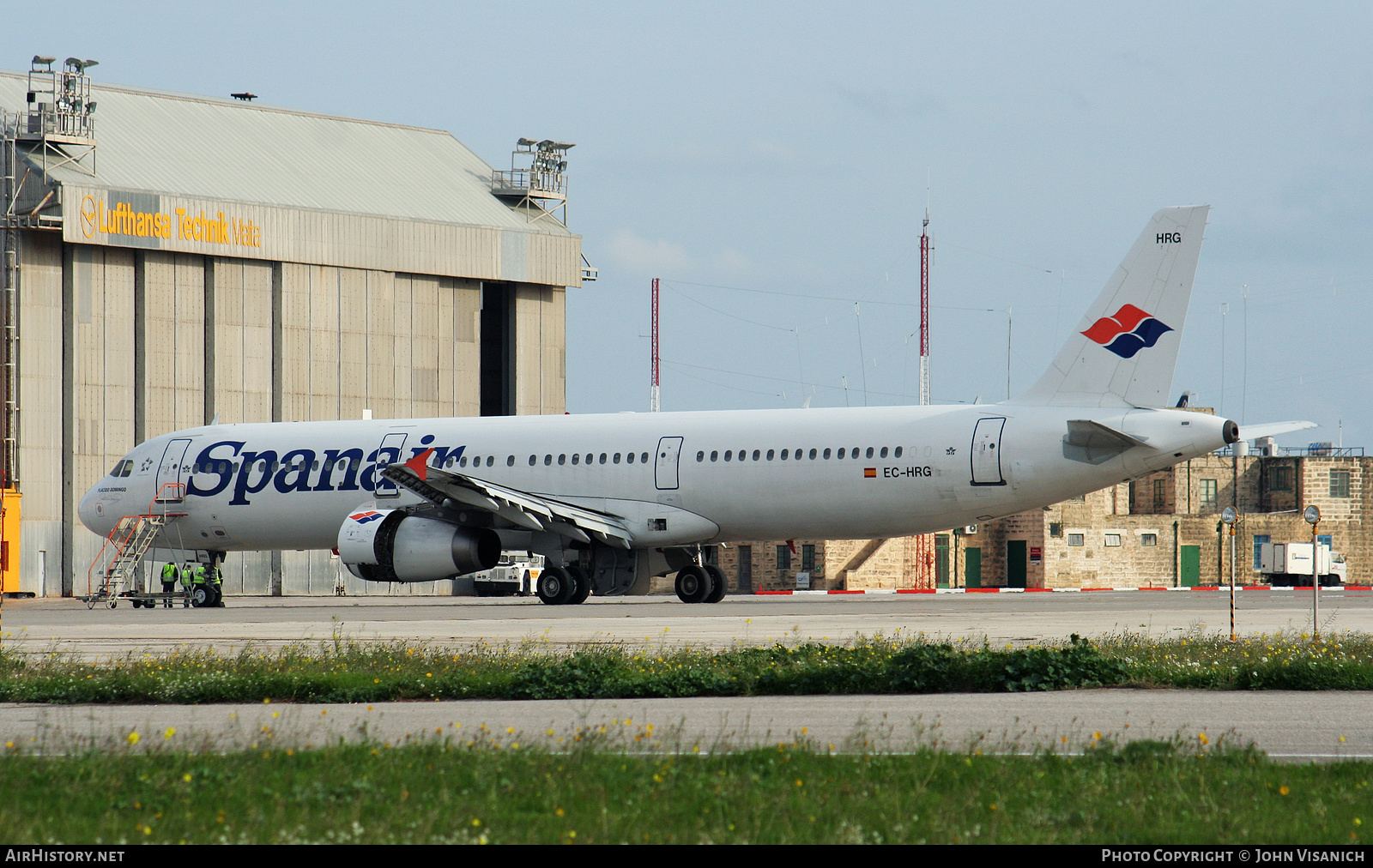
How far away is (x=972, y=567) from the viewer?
59.7 meters

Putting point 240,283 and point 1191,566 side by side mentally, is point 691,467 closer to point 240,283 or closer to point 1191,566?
point 240,283

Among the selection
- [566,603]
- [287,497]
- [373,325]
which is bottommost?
[566,603]

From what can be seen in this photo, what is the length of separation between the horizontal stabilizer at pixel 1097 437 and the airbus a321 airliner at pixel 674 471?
1.4 inches

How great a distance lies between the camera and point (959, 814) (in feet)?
24.4

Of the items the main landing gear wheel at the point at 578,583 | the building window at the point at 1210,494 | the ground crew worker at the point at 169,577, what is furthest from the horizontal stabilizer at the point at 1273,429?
the building window at the point at 1210,494

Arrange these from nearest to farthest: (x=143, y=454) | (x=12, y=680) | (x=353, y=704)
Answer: (x=353, y=704) < (x=12, y=680) < (x=143, y=454)

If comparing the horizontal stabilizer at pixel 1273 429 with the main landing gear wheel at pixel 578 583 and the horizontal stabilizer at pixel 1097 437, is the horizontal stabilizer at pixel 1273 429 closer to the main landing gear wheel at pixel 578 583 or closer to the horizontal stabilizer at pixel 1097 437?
the horizontal stabilizer at pixel 1097 437

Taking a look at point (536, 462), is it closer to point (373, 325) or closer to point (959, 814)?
point (373, 325)

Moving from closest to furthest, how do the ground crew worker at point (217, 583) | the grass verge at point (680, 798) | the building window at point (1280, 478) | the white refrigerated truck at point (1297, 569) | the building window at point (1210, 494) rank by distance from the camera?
the grass verge at point (680, 798), the ground crew worker at point (217, 583), the white refrigerated truck at point (1297, 569), the building window at point (1280, 478), the building window at point (1210, 494)

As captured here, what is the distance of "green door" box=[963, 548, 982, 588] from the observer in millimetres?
59531

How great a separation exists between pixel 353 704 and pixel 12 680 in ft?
12.1

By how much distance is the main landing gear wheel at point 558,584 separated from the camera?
109ft

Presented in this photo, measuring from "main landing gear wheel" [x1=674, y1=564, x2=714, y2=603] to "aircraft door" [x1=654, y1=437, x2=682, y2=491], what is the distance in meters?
2.45

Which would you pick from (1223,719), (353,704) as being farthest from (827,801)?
(353,704)
